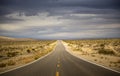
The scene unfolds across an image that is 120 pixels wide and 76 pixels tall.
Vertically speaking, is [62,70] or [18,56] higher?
[62,70]

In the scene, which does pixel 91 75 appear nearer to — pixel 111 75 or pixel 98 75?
pixel 98 75

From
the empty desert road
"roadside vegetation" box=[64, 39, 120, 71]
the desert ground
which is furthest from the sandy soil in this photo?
the desert ground

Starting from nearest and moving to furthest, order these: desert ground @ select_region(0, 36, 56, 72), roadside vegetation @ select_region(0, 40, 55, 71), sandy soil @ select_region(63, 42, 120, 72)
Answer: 1. sandy soil @ select_region(63, 42, 120, 72)
2. desert ground @ select_region(0, 36, 56, 72)
3. roadside vegetation @ select_region(0, 40, 55, 71)

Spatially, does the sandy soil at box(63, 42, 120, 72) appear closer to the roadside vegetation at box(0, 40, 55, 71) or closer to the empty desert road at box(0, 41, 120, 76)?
the empty desert road at box(0, 41, 120, 76)

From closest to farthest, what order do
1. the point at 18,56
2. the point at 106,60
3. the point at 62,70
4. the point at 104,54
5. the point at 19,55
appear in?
1. the point at 62,70
2. the point at 106,60
3. the point at 104,54
4. the point at 18,56
5. the point at 19,55

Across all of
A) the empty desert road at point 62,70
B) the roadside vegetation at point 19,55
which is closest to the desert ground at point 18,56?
the roadside vegetation at point 19,55

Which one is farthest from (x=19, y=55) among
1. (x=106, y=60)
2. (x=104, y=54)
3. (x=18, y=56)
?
(x=106, y=60)

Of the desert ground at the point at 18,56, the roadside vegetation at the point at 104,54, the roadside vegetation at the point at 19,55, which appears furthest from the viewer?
the roadside vegetation at the point at 19,55

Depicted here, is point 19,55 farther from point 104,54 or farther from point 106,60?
point 106,60

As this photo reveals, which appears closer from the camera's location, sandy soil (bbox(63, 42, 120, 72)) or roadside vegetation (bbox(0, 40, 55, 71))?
sandy soil (bbox(63, 42, 120, 72))

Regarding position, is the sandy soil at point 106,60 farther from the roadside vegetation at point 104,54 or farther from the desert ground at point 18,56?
the desert ground at point 18,56

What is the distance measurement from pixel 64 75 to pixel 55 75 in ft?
2.02

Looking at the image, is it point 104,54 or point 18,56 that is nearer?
point 104,54

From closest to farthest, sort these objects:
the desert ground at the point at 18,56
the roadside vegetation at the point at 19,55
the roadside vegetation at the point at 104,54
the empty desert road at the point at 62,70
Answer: the empty desert road at the point at 62,70 → the roadside vegetation at the point at 104,54 → the desert ground at the point at 18,56 → the roadside vegetation at the point at 19,55
